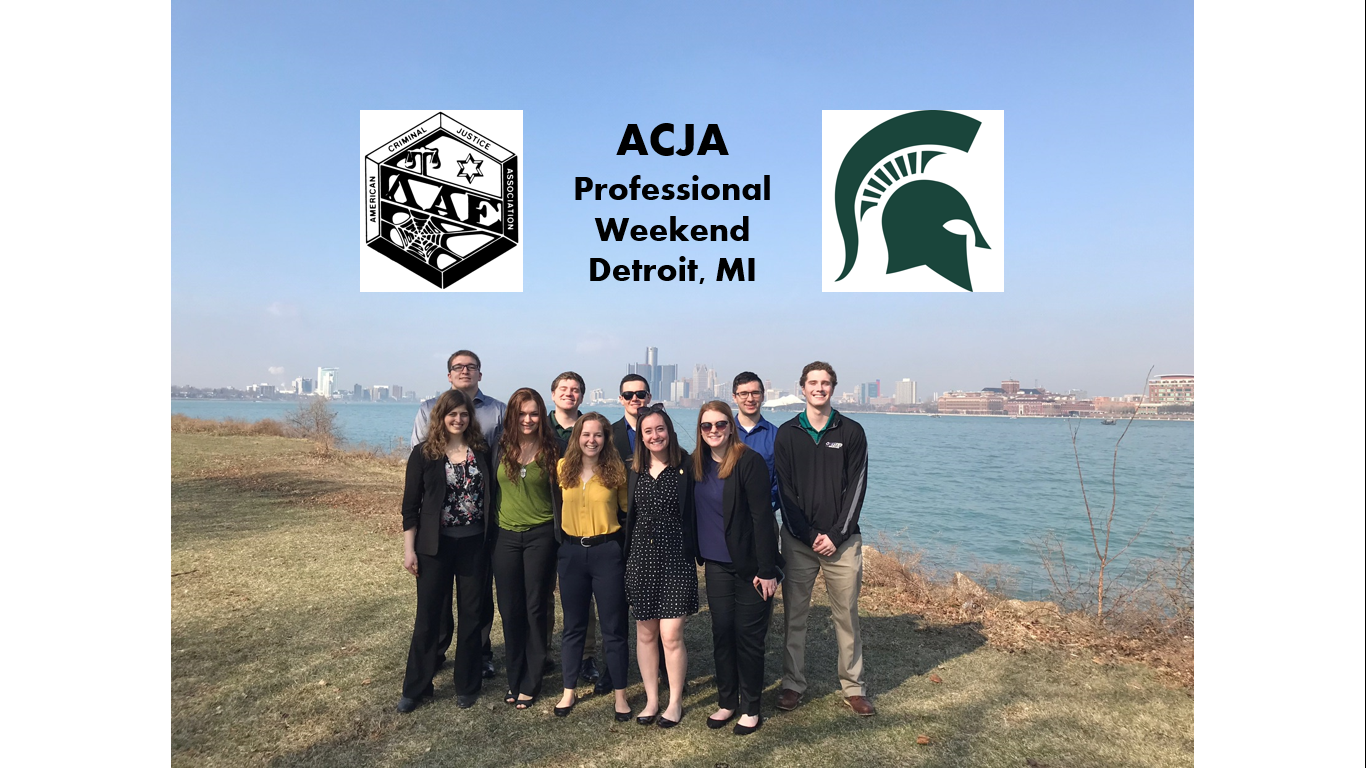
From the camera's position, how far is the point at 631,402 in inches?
191

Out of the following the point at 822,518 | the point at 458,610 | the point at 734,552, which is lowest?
the point at 458,610

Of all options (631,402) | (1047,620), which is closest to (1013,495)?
(1047,620)

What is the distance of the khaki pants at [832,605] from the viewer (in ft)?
14.4

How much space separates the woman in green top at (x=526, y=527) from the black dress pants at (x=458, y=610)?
0.14 meters

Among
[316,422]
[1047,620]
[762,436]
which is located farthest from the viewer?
[316,422]

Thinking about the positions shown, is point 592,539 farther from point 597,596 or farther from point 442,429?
point 442,429

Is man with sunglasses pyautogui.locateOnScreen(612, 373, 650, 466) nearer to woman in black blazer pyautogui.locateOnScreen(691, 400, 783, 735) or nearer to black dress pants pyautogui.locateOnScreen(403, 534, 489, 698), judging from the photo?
woman in black blazer pyautogui.locateOnScreen(691, 400, 783, 735)

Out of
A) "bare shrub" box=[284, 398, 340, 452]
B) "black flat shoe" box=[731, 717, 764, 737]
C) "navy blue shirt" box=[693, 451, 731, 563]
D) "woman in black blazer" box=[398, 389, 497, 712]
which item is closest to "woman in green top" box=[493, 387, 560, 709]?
"woman in black blazer" box=[398, 389, 497, 712]

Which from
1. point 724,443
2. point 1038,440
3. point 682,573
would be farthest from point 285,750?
point 1038,440

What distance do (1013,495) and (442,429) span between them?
96.6 feet

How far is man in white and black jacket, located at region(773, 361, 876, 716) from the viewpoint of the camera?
4.30m

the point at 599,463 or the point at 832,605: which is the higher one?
the point at 599,463

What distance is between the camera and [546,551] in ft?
14.0
